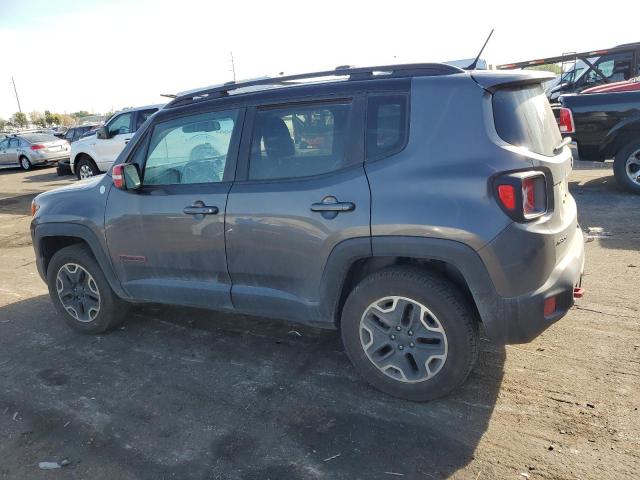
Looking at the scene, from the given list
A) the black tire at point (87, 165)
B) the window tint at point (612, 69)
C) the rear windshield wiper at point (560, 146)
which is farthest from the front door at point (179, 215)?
the window tint at point (612, 69)

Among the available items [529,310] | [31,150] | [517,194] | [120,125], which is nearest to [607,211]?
[529,310]

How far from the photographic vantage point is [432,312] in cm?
278

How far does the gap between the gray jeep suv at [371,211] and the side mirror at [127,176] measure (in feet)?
0.03

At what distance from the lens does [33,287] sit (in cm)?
575

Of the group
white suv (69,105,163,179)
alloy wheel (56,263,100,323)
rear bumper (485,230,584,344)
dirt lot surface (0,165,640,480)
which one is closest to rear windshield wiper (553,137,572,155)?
rear bumper (485,230,584,344)

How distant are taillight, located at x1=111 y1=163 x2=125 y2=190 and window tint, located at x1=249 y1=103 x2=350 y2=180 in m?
1.08

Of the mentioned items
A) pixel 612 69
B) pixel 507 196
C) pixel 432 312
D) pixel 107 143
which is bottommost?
pixel 432 312

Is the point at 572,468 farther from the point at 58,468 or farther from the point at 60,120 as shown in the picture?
the point at 60,120

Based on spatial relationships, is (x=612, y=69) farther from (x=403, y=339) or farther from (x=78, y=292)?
(x=78, y=292)

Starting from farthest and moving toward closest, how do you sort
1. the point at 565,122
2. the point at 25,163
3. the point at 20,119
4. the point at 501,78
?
the point at 20,119 → the point at 25,163 → the point at 565,122 → the point at 501,78

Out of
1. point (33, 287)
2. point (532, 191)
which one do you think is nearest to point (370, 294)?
point (532, 191)

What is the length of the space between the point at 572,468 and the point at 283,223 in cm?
199

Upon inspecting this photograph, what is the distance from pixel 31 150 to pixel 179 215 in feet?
63.0

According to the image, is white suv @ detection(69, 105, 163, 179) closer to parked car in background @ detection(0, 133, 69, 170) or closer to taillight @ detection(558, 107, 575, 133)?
parked car in background @ detection(0, 133, 69, 170)
